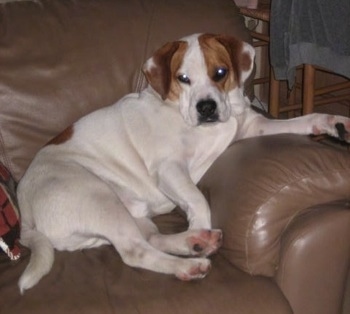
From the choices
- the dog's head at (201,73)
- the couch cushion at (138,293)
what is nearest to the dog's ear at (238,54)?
the dog's head at (201,73)

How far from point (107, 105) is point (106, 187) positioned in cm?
57

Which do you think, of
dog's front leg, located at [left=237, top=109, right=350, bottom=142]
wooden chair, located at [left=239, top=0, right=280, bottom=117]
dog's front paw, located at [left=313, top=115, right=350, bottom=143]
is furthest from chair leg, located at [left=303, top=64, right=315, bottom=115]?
dog's front paw, located at [left=313, top=115, right=350, bottom=143]

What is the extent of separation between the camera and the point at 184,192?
202 centimetres

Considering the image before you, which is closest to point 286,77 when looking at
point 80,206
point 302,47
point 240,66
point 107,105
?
point 302,47

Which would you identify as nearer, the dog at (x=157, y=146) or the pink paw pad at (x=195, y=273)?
the pink paw pad at (x=195, y=273)

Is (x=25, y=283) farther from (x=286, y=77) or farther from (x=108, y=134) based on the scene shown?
(x=286, y=77)

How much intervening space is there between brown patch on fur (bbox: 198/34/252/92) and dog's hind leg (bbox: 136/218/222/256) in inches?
26.3

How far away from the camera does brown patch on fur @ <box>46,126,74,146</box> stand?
228cm

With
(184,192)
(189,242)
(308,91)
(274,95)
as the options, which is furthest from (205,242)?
(274,95)

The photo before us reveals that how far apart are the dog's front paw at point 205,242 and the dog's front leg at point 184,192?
6 cm

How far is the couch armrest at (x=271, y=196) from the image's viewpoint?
1.79m

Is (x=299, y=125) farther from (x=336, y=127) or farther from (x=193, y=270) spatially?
(x=193, y=270)

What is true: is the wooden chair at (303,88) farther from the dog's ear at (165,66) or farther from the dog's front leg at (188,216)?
the dog's front leg at (188,216)

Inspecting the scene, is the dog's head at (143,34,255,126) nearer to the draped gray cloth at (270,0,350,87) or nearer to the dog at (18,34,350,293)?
the dog at (18,34,350,293)
